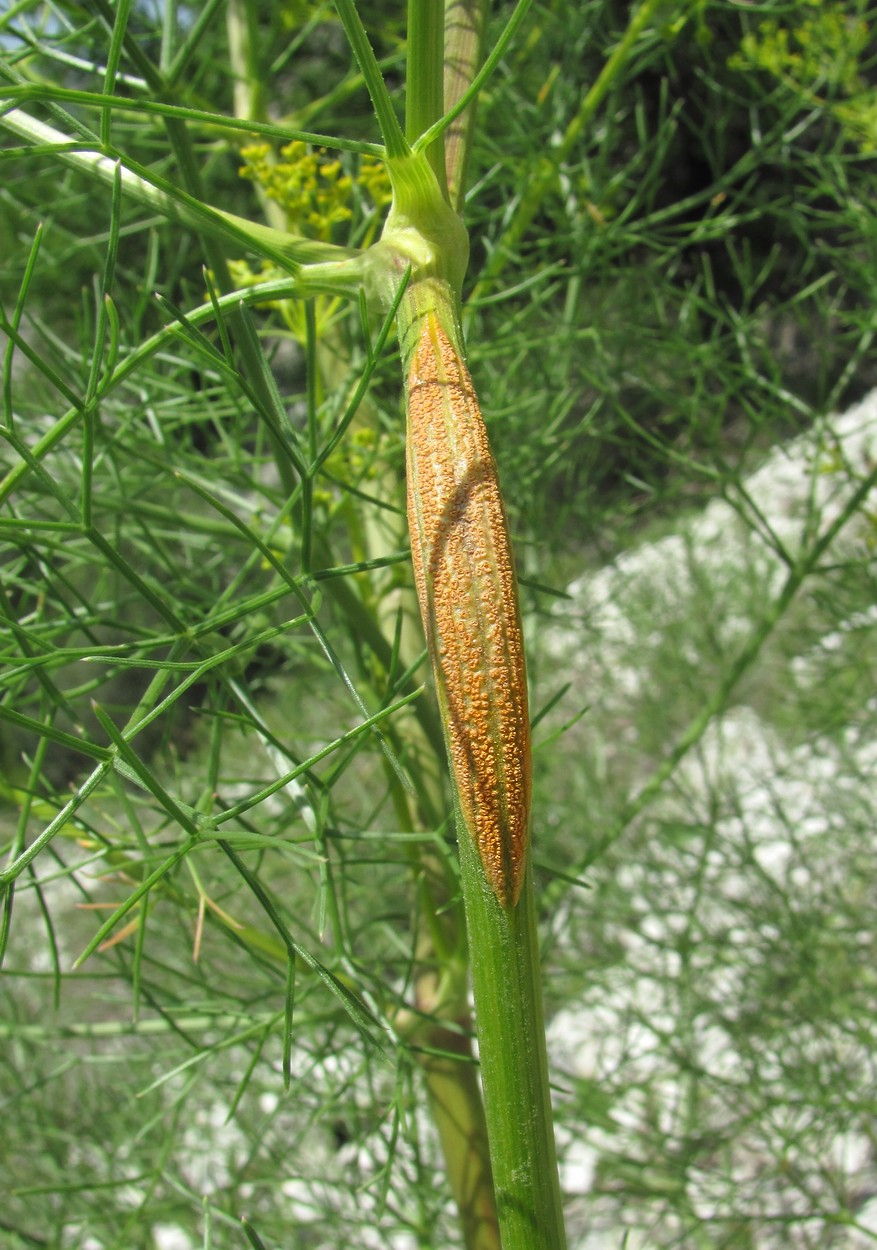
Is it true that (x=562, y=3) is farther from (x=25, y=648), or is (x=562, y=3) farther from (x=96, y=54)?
(x=25, y=648)

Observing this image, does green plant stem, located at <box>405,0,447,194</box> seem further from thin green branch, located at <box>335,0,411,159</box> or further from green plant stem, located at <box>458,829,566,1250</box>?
green plant stem, located at <box>458,829,566,1250</box>

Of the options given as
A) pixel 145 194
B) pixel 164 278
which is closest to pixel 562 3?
pixel 145 194

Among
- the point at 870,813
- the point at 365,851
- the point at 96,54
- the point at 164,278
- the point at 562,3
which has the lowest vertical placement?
the point at 365,851

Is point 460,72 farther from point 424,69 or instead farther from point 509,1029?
point 509,1029

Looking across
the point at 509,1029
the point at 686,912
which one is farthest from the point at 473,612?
the point at 686,912

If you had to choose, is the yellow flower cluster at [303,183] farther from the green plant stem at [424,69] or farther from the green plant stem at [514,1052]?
the green plant stem at [514,1052]

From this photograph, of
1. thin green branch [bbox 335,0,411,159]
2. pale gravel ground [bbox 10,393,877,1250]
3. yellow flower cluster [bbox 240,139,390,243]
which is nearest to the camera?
thin green branch [bbox 335,0,411,159]

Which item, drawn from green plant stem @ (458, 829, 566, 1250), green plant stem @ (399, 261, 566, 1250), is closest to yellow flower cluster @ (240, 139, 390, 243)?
green plant stem @ (399, 261, 566, 1250)

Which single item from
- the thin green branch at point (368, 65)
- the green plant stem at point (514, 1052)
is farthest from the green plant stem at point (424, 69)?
the green plant stem at point (514, 1052)
